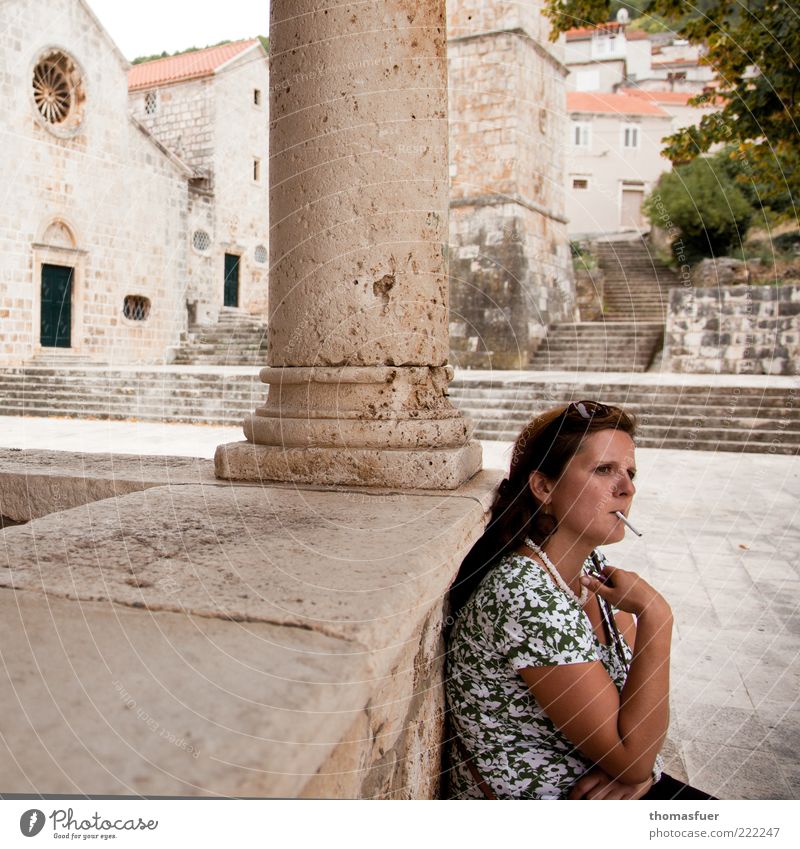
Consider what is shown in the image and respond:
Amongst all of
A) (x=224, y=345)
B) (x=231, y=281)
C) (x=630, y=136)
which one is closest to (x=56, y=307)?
(x=224, y=345)

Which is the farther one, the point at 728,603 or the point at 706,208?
the point at 706,208

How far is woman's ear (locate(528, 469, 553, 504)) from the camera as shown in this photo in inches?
63.0

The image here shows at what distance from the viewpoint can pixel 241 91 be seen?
69.5ft

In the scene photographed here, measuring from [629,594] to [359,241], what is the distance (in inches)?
49.7

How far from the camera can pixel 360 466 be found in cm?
225

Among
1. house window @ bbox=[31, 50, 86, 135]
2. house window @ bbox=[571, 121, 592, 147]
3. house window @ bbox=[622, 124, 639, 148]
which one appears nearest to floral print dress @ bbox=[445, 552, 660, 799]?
house window @ bbox=[31, 50, 86, 135]

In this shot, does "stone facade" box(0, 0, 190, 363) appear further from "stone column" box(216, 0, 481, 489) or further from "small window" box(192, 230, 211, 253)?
"stone column" box(216, 0, 481, 489)

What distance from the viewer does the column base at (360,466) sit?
2215 mm

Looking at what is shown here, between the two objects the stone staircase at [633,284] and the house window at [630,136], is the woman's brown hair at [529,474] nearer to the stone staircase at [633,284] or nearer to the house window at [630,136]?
the stone staircase at [633,284]

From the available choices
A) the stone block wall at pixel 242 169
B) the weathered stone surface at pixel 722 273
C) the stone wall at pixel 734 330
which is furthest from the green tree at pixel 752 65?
the stone block wall at pixel 242 169

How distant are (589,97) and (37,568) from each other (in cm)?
3932

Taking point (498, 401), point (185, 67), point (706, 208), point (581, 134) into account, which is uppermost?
point (581, 134)

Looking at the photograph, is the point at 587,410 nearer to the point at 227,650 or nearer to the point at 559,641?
the point at 559,641

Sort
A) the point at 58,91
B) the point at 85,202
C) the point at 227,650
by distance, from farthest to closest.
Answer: the point at 85,202
the point at 58,91
the point at 227,650
